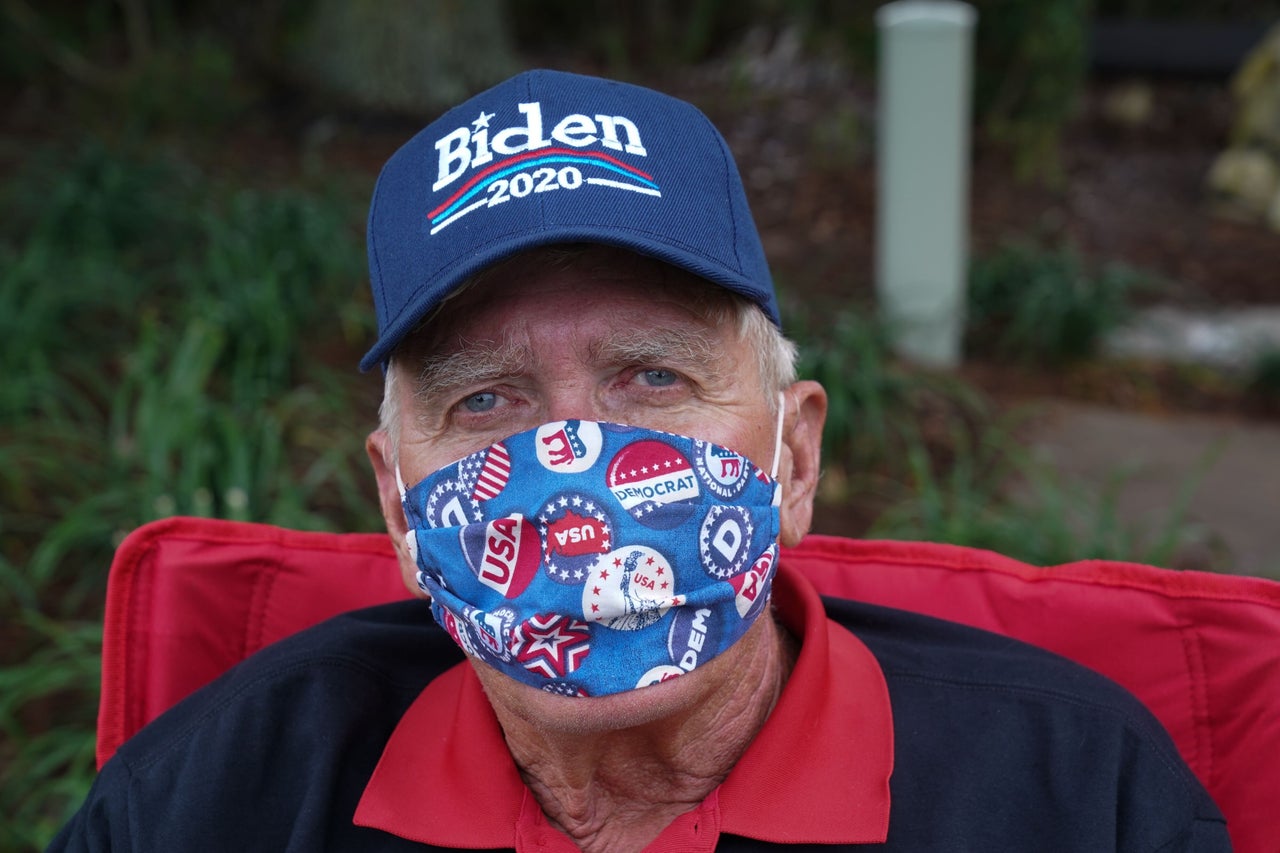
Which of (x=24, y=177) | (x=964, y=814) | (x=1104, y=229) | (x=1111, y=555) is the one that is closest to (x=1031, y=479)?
(x=1111, y=555)

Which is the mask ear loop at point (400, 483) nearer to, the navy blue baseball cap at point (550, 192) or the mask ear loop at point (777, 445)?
the navy blue baseball cap at point (550, 192)

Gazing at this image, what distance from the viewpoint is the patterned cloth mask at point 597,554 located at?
1.48 meters

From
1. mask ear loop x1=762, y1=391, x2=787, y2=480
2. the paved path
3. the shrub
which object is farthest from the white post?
mask ear loop x1=762, y1=391, x2=787, y2=480

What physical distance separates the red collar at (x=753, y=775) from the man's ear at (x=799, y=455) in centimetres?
14

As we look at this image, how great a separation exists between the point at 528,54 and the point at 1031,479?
7899 mm

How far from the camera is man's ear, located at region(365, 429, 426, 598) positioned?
1763mm

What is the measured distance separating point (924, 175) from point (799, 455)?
368 centimetres

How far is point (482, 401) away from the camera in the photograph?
5.51 ft

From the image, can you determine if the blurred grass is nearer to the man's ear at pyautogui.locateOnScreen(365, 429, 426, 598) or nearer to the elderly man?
the elderly man

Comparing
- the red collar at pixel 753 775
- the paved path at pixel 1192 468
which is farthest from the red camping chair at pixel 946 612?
the paved path at pixel 1192 468

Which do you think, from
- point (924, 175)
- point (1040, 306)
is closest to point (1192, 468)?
point (1040, 306)

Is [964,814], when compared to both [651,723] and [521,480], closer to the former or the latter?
[651,723]

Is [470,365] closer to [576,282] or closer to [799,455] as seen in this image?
[576,282]

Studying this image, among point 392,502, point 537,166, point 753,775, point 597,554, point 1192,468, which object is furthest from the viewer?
point 1192,468
